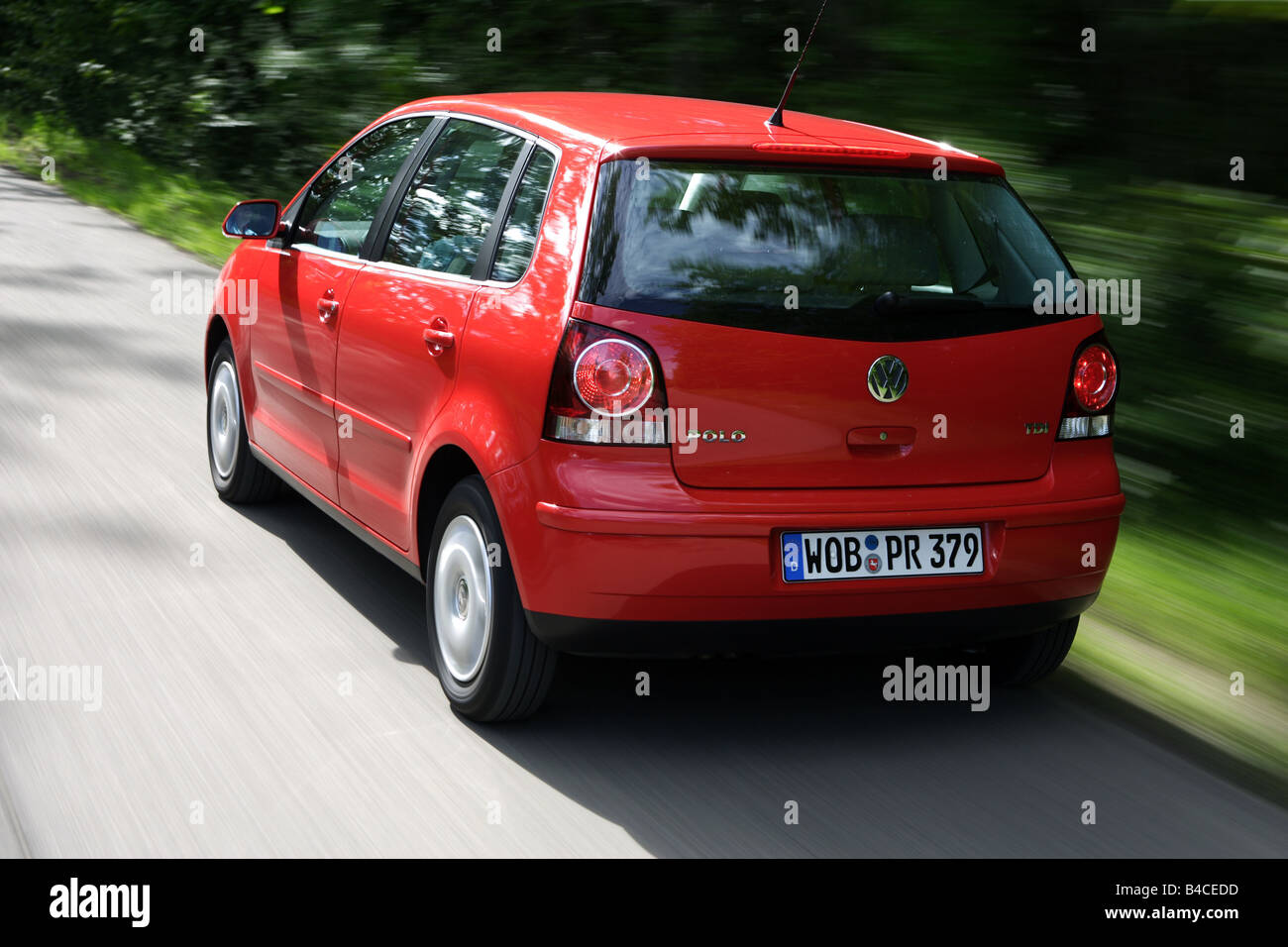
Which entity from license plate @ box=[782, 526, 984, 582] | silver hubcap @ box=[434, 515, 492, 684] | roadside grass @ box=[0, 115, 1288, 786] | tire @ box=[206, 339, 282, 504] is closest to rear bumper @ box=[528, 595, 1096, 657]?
license plate @ box=[782, 526, 984, 582]

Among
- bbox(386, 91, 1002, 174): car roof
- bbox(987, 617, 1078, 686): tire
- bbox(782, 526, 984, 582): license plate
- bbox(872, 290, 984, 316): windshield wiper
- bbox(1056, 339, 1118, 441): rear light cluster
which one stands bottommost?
bbox(987, 617, 1078, 686): tire

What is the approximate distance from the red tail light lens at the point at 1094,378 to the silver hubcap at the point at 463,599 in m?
1.67

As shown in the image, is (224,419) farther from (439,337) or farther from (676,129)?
(676,129)

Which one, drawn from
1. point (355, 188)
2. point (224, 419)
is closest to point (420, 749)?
point (355, 188)

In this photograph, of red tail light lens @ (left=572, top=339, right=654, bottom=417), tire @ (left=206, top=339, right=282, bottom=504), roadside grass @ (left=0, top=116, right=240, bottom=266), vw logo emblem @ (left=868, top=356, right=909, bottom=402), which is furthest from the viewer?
roadside grass @ (left=0, top=116, right=240, bottom=266)

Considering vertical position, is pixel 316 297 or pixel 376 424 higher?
pixel 316 297

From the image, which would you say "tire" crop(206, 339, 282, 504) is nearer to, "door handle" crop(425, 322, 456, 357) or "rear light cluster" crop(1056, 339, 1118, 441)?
"door handle" crop(425, 322, 456, 357)

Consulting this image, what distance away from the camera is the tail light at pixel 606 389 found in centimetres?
382

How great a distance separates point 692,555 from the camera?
3.83m

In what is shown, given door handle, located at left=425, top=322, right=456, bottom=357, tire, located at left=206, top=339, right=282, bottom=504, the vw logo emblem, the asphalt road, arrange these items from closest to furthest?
the asphalt road, the vw logo emblem, door handle, located at left=425, top=322, right=456, bottom=357, tire, located at left=206, top=339, right=282, bottom=504

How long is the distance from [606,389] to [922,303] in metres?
0.86

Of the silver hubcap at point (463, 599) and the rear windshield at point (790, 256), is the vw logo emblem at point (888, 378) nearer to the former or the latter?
the rear windshield at point (790, 256)

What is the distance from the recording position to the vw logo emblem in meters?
3.94

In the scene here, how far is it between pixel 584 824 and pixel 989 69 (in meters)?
5.72
